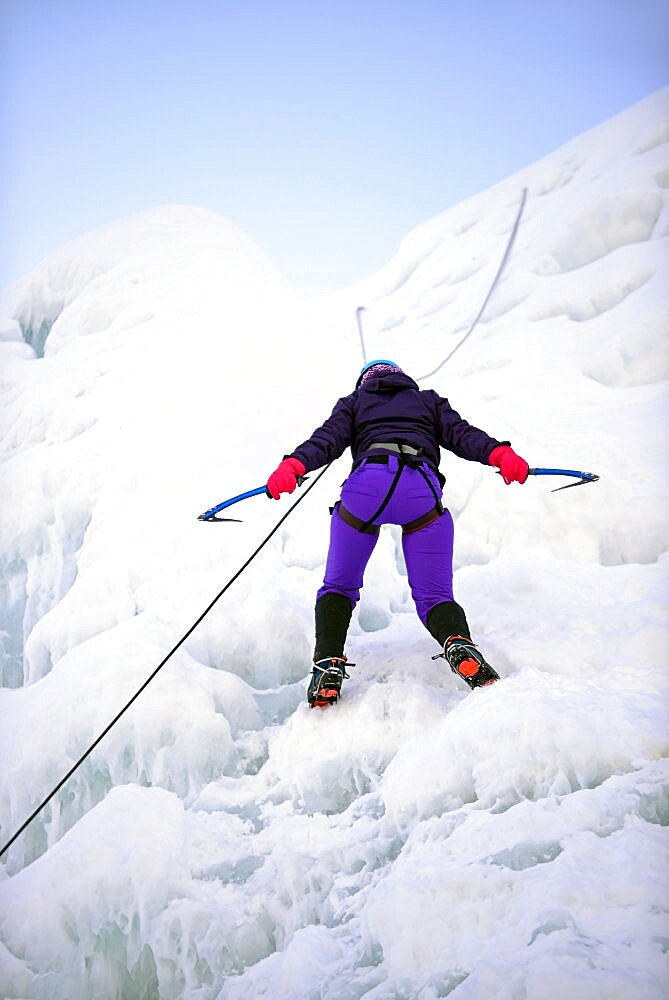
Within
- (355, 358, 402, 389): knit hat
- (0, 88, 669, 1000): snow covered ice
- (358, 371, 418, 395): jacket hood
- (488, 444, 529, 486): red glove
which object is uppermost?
(355, 358, 402, 389): knit hat

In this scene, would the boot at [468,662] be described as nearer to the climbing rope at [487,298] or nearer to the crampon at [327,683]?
the crampon at [327,683]

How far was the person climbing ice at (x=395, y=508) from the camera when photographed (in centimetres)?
225

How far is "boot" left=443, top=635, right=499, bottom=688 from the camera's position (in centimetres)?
208

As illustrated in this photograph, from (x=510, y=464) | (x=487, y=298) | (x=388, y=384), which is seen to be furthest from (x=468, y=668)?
(x=487, y=298)

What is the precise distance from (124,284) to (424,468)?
547 centimetres

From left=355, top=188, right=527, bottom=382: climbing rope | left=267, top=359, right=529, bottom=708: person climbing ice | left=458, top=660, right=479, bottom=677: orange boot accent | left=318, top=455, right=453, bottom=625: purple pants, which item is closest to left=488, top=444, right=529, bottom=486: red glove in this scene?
left=267, top=359, right=529, bottom=708: person climbing ice

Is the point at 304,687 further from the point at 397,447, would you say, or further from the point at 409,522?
the point at 397,447

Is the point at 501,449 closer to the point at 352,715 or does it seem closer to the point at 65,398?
→ the point at 352,715

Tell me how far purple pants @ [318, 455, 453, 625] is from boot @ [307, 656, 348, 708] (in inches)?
10.0

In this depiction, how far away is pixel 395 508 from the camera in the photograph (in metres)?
2.36

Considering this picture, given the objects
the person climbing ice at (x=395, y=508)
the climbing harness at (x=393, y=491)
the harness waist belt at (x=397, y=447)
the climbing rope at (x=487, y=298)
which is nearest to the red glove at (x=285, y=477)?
the person climbing ice at (x=395, y=508)

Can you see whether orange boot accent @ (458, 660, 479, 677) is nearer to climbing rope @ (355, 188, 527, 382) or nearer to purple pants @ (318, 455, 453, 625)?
purple pants @ (318, 455, 453, 625)

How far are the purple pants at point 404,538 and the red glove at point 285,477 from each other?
0.66 feet

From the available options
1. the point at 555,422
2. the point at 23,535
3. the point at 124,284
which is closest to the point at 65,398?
the point at 23,535
